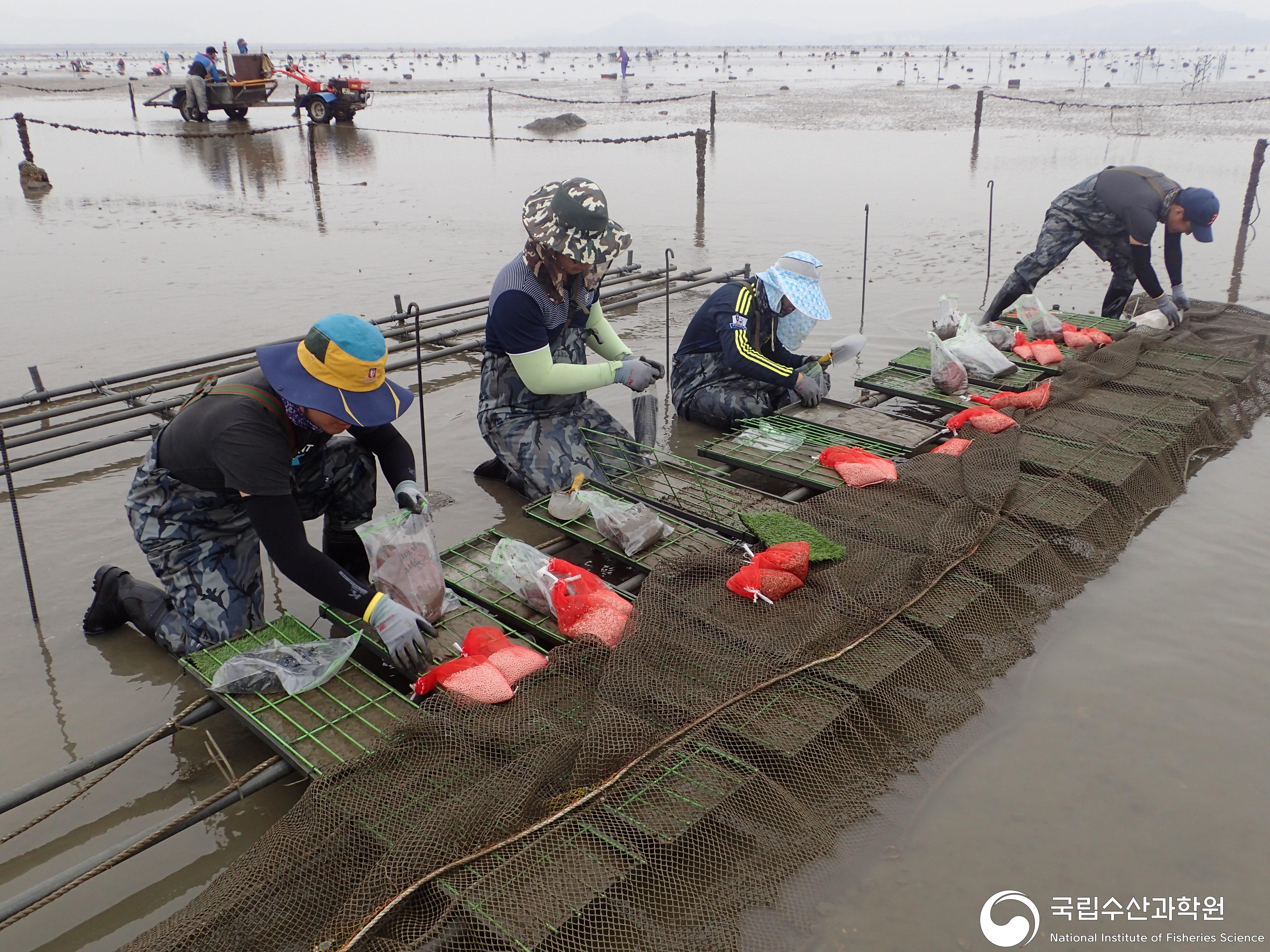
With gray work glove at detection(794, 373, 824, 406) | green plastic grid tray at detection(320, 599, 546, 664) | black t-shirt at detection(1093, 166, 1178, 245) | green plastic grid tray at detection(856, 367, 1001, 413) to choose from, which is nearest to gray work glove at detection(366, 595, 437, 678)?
green plastic grid tray at detection(320, 599, 546, 664)

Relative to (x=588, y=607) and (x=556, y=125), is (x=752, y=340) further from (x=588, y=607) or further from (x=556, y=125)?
(x=556, y=125)

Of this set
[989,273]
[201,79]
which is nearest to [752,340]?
[989,273]

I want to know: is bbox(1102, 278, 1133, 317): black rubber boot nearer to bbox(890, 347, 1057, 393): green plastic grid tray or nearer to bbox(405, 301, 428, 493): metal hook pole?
bbox(890, 347, 1057, 393): green plastic grid tray

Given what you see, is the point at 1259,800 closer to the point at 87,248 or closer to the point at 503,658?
the point at 503,658

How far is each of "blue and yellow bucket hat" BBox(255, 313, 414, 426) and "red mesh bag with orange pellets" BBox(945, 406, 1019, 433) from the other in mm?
3480

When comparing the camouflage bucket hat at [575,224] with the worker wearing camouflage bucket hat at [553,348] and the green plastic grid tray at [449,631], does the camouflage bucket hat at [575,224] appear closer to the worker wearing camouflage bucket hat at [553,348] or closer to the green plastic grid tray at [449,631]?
the worker wearing camouflage bucket hat at [553,348]

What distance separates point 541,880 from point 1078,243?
23.5 feet

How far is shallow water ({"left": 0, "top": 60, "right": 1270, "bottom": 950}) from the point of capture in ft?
8.68

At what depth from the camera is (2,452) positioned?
415 centimetres

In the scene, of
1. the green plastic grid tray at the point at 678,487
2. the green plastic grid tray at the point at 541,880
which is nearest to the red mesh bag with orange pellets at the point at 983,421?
the green plastic grid tray at the point at 678,487

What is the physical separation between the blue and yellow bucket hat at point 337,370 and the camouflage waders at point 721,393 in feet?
9.85

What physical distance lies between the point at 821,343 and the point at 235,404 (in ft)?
18.6

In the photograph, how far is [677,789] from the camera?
247 cm

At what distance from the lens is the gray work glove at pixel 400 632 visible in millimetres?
2957
